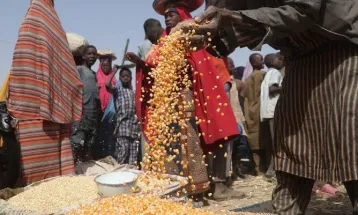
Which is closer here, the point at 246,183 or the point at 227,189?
the point at 227,189

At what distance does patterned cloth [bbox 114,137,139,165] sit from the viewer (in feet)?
22.1

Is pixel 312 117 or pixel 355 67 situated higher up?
pixel 355 67

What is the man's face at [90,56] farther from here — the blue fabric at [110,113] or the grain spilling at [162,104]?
the grain spilling at [162,104]

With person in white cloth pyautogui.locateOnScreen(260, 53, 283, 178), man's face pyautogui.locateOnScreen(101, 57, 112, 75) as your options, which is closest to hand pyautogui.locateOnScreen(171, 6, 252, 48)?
person in white cloth pyautogui.locateOnScreen(260, 53, 283, 178)

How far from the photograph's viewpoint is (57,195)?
11.1 ft

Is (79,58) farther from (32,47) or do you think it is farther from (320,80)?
(320,80)

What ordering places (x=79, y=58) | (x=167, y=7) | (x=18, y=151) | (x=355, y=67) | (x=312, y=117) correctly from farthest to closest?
(x=79, y=58), (x=167, y=7), (x=18, y=151), (x=312, y=117), (x=355, y=67)

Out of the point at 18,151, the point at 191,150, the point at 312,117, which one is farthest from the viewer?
the point at 191,150

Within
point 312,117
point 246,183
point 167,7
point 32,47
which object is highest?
point 167,7

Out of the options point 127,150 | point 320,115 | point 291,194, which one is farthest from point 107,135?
point 320,115

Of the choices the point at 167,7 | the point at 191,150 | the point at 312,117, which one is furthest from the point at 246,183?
the point at 312,117

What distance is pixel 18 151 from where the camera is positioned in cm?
396

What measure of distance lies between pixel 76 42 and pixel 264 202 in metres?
3.32

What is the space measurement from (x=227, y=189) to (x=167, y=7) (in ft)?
7.79
